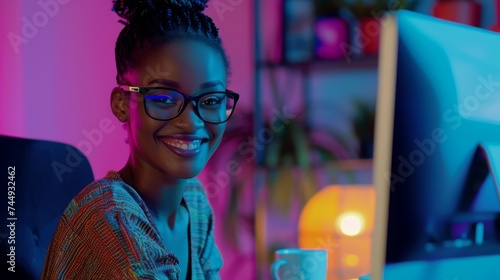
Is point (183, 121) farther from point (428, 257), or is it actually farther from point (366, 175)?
point (366, 175)

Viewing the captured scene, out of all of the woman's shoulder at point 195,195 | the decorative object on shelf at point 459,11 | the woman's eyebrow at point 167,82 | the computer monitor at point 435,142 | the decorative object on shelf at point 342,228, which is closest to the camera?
the computer monitor at point 435,142

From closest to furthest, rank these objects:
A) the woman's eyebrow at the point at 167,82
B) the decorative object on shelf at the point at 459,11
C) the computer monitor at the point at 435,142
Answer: the computer monitor at the point at 435,142
the woman's eyebrow at the point at 167,82
the decorative object on shelf at the point at 459,11

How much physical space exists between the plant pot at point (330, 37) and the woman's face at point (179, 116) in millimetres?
1838

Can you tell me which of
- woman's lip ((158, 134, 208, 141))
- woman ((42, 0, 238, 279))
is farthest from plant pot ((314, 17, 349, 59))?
woman's lip ((158, 134, 208, 141))

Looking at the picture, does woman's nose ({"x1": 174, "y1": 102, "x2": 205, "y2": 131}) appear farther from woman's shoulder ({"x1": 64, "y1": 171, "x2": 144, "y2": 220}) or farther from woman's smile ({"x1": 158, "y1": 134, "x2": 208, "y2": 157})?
woman's shoulder ({"x1": 64, "y1": 171, "x2": 144, "y2": 220})

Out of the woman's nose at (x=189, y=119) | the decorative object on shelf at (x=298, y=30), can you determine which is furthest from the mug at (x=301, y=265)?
the decorative object on shelf at (x=298, y=30)

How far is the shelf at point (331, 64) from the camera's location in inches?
115

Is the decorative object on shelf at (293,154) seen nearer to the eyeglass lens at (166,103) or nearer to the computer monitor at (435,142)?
the eyeglass lens at (166,103)

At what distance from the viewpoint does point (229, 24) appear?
116 inches

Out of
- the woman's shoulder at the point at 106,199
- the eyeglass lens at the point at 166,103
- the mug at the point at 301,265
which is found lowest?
the mug at the point at 301,265

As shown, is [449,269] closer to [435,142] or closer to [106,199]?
[435,142]

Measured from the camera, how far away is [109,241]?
3.31 ft

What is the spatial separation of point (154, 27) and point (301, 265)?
17.9 inches

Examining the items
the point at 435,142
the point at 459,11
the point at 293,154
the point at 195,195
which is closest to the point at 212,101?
the point at 195,195
